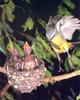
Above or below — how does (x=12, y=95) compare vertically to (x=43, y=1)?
below

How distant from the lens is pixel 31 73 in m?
3.05

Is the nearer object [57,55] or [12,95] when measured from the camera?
[57,55]

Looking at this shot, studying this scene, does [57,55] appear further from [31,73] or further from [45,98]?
[45,98]

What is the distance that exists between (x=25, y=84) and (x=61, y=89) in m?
0.97

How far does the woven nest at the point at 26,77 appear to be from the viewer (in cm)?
302

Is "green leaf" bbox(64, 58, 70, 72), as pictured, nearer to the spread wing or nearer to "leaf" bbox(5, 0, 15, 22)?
the spread wing

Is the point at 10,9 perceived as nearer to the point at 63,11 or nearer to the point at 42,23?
the point at 42,23

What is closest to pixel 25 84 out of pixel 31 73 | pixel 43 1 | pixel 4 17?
pixel 31 73

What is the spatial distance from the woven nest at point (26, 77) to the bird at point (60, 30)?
0.60ft

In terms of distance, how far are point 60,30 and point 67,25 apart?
0.06 m

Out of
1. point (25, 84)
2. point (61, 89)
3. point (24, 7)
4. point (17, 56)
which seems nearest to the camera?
point (17, 56)

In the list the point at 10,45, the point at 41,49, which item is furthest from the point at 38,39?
the point at 10,45

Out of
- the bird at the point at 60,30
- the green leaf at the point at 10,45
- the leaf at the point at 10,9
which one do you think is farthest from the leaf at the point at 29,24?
the green leaf at the point at 10,45

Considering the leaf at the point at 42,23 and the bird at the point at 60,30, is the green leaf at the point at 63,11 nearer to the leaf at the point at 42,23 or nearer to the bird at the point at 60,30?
the leaf at the point at 42,23
